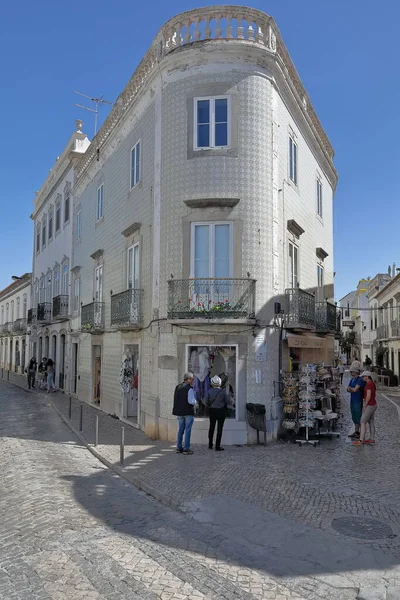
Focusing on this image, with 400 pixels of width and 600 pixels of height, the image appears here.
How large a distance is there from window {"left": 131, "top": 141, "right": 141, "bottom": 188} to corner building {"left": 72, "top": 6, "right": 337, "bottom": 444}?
0.18 m

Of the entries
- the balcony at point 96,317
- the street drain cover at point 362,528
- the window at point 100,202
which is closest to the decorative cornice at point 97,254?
the window at point 100,202

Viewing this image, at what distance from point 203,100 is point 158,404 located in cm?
768

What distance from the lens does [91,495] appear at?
7.74 meters

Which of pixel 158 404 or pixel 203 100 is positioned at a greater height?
pixel 203 100

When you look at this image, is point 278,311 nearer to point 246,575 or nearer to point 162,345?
point 162,345

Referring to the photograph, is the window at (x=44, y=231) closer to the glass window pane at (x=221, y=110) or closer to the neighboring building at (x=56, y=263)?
the neighboring building at (x=56, y=263)

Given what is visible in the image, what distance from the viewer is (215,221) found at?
1249 cm

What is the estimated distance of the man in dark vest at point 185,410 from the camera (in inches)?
421

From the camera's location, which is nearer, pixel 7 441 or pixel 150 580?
pixel 150 580

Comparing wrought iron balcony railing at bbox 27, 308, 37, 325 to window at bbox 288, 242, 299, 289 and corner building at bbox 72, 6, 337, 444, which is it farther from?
window at bbox 288, 242, 299, 289

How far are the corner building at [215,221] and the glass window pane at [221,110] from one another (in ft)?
0.11

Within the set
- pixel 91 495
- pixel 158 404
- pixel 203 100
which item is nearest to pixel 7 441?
pixel 158 404

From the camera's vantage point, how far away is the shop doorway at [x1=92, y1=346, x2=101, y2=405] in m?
19.2

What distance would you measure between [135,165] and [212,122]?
3.64 meters
